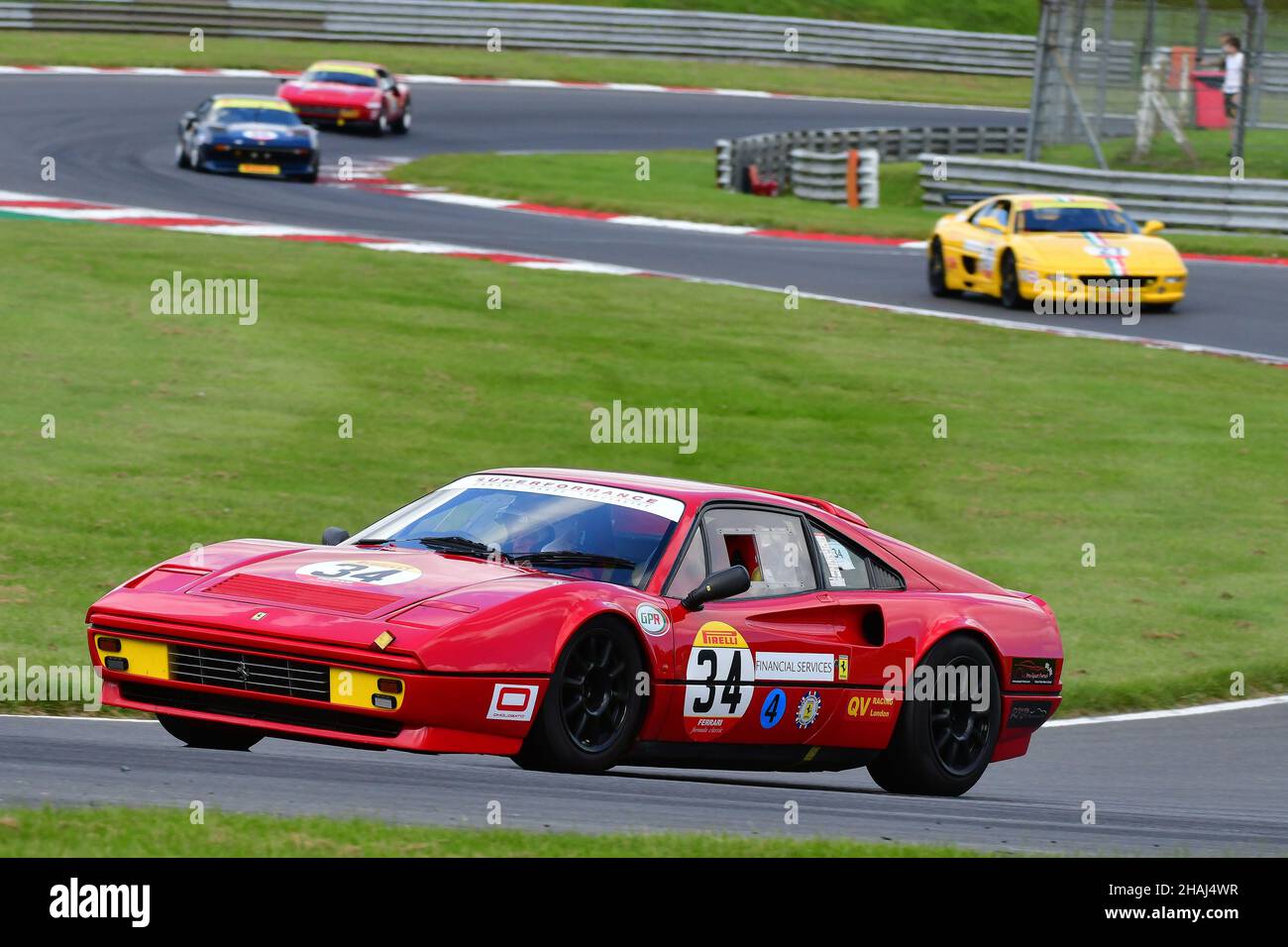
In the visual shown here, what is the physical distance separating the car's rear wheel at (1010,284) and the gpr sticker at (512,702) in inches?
670

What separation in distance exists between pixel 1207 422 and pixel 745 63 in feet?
113

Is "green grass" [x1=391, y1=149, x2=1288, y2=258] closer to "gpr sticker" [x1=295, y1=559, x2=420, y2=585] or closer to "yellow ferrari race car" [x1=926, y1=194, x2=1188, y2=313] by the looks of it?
"yellow ferrari race car" [x1=926, y1=194, x2=1188, y2=313]

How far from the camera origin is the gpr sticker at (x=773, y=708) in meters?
7.63

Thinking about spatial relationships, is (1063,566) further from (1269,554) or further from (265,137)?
(265,137)

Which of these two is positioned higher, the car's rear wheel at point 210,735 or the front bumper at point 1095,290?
the car's rear wheel at point 210,735

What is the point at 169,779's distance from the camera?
6238 mm

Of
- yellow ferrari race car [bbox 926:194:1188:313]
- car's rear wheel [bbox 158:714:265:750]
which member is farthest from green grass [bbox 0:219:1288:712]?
car's rear wheel [bbox 158:714:265:750]

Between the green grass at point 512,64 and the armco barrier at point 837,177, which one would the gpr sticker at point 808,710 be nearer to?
the armco barrier at point 837,177

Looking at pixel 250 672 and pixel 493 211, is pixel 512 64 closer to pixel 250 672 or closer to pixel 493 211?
pixel 493 211

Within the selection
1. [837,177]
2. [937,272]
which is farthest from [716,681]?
[837,177]

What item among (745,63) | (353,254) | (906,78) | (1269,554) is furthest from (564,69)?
(1269,554)

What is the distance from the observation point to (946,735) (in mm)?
8281

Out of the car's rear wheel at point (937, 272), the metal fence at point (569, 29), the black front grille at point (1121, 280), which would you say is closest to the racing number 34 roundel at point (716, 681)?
the black front grille at point (1121, 280)

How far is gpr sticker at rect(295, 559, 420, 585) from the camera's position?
711 centimetres
